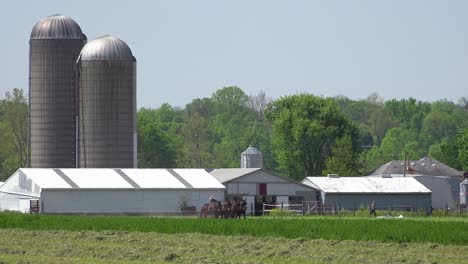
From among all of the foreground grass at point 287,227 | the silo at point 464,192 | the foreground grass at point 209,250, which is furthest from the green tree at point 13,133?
the foreground grass at point 209,250

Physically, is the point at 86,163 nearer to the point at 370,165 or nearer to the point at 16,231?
the point at 16,231

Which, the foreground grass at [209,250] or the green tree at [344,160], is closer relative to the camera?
the foreground grass at [209,250]

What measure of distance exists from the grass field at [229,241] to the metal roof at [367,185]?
4215 cm

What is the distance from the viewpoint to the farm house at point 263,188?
Answer: 10106 cm

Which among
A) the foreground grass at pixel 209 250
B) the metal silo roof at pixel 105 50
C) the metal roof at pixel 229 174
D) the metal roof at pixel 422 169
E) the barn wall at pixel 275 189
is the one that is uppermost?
the metal silo roof at pixel 105 50

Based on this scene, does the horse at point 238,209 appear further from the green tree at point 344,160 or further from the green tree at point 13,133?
the green tree at point 13,133

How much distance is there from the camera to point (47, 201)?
290 feet

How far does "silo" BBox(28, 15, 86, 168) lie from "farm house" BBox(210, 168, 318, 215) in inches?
491

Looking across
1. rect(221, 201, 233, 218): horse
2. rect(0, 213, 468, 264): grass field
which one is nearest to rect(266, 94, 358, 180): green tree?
rect(221, 201, 233, 218): horse

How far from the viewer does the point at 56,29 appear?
98.7 m

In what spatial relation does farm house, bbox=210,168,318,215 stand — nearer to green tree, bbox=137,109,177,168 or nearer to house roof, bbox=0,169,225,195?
house roof, bbox=0,169,225,195

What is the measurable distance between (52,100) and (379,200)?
27216mm

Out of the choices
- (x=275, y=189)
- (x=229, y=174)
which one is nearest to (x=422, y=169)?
(x=275, y=189)

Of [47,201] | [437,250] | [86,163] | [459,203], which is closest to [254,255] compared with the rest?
[437,250]
